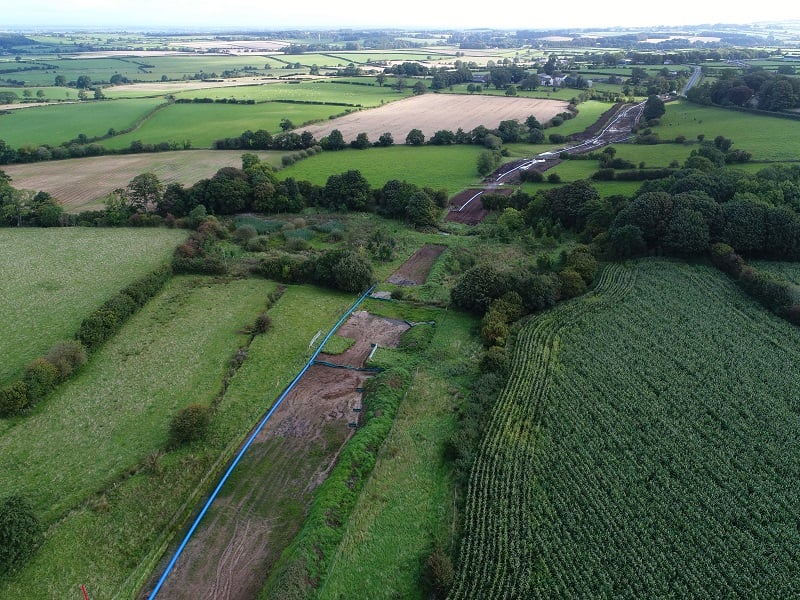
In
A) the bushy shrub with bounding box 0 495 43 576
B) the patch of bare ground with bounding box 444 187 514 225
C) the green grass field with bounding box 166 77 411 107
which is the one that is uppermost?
the bushy shrub with bounding box 0 495 43 576

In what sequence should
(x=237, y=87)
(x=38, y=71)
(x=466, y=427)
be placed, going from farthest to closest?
(x=38, y=71), (x=237, y=87), (x=466, y=427)

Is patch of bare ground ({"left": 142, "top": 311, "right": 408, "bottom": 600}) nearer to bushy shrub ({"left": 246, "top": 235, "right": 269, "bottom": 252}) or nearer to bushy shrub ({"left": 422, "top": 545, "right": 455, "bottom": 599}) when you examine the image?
bushy shrub ({"left": 422, "top": 545, "right": 455, "bottom": 599})

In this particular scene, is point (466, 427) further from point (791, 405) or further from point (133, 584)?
point (791, 405)

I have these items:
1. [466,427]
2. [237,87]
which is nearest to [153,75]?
[237,87]

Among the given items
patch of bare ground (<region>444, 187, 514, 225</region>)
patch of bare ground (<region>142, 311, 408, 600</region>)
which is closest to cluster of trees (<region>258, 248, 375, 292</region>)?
patch of bare ground (<region>142, 311, 408, 600</region>)

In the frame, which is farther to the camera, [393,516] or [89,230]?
[89,230]

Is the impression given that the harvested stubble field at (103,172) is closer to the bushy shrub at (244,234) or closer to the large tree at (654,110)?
the bushy shrub at (244,234)

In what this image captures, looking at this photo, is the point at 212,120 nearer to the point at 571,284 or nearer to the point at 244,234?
the point at 244,234

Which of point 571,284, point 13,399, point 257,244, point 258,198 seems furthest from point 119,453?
point 258,198
